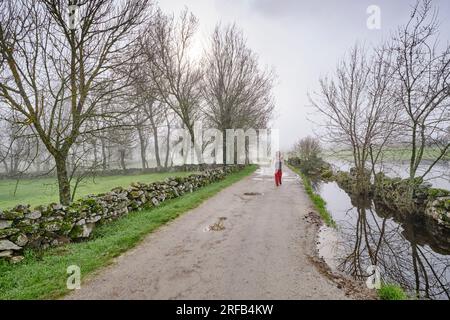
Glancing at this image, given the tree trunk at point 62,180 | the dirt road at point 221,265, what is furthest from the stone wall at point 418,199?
the tree trunk at point 62,180

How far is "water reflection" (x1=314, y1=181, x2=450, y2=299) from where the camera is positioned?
17.8 feet

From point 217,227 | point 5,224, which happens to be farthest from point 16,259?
point 217,227

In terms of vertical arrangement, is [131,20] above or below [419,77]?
above

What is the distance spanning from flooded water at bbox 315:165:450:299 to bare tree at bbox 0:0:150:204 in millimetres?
8386

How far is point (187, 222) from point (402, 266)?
5984 millimetres

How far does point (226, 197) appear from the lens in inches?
466

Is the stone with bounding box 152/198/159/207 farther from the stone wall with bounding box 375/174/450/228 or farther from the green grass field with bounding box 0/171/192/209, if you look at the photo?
the stone wall with bounding box 375/174/450/228

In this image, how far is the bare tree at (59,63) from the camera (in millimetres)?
7062

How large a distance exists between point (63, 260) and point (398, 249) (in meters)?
8.95

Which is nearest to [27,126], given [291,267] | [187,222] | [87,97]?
[87,97]

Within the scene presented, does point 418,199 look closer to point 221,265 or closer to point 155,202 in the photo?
point 221,265

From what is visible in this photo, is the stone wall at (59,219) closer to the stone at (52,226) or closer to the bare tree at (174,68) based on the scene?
the stone at (52,226)

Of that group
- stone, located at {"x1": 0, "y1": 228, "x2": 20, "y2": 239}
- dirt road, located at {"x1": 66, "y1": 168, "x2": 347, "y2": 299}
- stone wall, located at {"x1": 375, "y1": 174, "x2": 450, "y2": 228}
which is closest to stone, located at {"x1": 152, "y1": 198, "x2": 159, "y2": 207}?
dirt road, located at {"x1": 66, "y1": 168, "x2": 347, "y2": 299}
